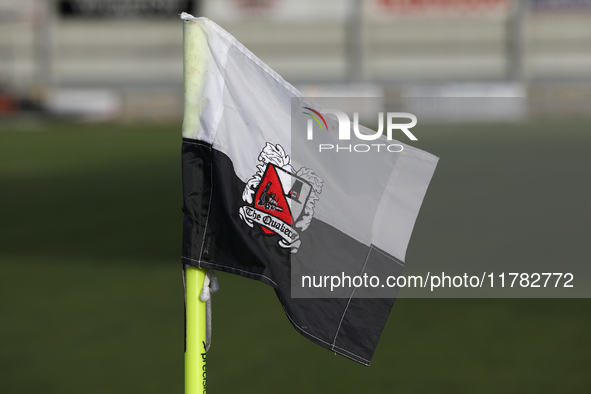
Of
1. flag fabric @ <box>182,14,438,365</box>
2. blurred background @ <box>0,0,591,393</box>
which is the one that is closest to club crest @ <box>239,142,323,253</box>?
flag fabric @ <box>182,14,438,365</box>

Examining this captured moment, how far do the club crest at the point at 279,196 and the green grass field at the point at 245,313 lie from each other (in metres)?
1.58

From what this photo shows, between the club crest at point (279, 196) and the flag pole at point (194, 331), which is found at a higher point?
the club crest at point (279, 196)

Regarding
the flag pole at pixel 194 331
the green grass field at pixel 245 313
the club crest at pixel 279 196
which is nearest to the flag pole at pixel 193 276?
the flag pole at pixel 194 331

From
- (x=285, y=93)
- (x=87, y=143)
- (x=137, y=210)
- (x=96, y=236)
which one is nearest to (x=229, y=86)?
(x=285, y=93)

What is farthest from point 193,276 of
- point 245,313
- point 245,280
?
point 245,280

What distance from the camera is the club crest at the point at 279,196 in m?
2.48

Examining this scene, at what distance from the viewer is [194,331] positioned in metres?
2.50

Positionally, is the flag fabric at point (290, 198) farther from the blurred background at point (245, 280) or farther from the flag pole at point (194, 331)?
the blurred background at point (245, 280)

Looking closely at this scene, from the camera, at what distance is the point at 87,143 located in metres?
18.9

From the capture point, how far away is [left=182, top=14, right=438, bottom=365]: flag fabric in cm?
246

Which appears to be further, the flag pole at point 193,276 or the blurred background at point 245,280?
the blurred background at point 245,280

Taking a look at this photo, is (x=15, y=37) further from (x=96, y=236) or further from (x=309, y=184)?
(x=309, y=184)

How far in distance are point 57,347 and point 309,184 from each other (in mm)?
2636

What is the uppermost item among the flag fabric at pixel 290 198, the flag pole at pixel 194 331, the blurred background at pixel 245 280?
the flag fabric at pixel 290 198
